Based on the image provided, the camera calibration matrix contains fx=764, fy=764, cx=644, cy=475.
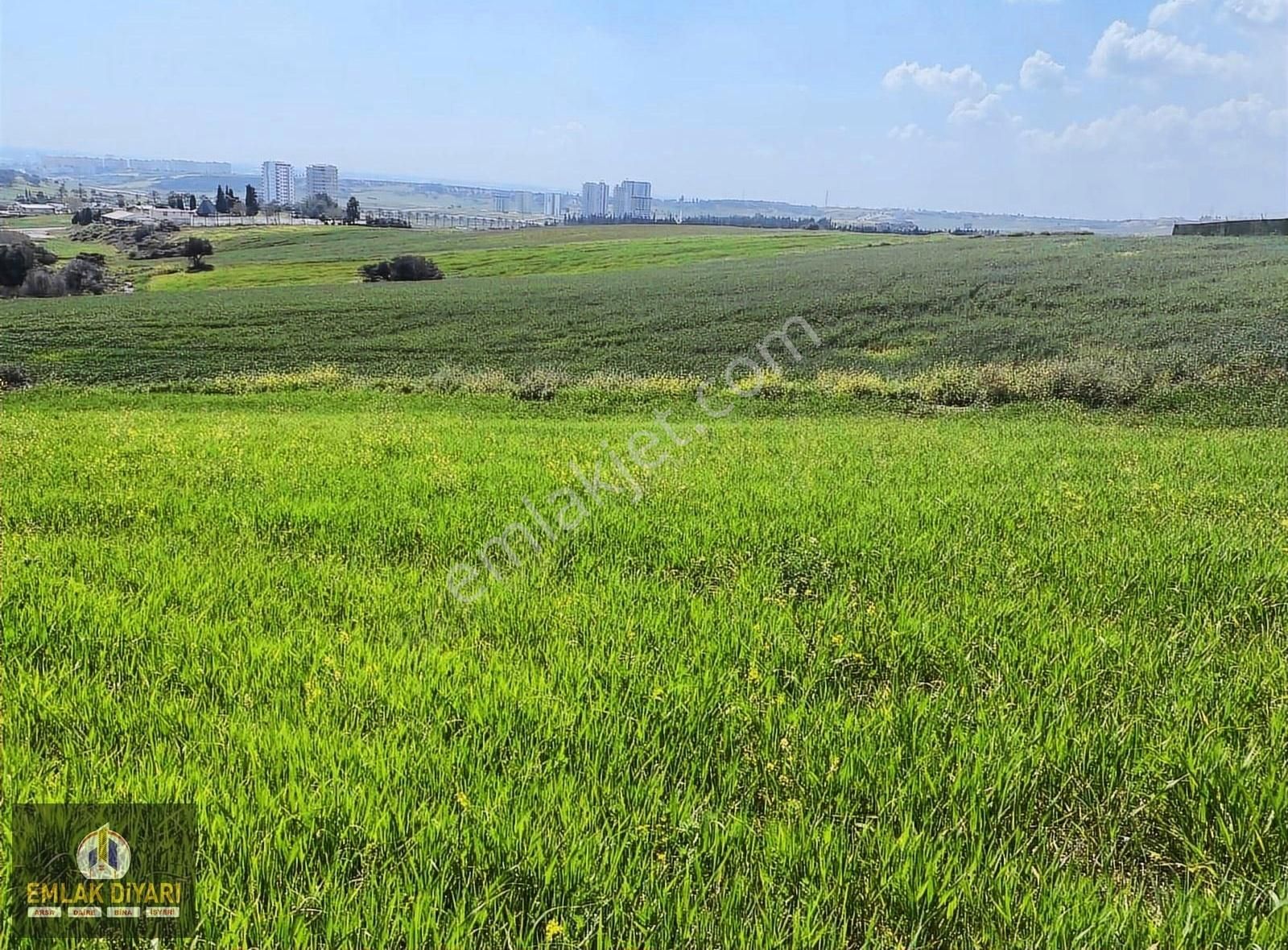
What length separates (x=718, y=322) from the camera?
1565 inches

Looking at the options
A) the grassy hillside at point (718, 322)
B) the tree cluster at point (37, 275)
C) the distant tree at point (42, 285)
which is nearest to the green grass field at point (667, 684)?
the grassy hillside at point (718, 322)

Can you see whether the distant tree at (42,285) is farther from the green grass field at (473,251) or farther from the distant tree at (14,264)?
the green grass field at (473,251)

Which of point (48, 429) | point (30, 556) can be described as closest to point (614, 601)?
point (30, 556)

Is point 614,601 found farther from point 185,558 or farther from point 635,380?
point 635,380

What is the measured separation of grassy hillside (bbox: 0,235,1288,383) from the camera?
97.3 feet

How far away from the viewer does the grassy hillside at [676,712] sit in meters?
2.31

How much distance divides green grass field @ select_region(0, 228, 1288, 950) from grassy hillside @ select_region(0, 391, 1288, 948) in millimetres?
17

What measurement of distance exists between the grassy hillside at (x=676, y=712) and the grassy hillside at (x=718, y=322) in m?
22.5

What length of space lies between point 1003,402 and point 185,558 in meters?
21.5

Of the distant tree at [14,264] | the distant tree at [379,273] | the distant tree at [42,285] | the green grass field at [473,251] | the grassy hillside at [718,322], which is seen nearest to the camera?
the grassy hillside at [718,322]

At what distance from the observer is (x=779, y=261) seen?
73.4 m

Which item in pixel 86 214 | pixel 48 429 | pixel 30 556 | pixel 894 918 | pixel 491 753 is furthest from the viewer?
pixel 86 214

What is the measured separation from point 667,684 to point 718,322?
3746 cm

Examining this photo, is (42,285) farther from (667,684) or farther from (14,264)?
(667,684)
